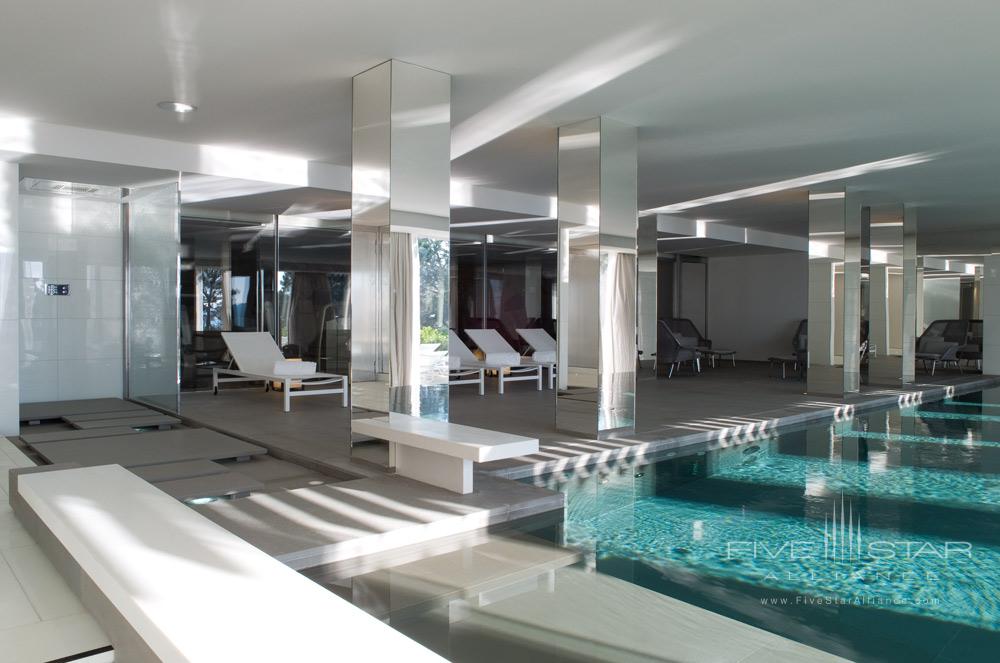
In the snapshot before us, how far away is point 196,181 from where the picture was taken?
27.5ft

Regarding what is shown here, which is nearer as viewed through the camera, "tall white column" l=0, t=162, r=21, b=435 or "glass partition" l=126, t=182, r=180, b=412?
"tall white column" l=0, t=162, r=21, b=435

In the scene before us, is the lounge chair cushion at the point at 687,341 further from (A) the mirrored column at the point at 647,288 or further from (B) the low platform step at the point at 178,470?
(B) the low platform step at the point at 178,470

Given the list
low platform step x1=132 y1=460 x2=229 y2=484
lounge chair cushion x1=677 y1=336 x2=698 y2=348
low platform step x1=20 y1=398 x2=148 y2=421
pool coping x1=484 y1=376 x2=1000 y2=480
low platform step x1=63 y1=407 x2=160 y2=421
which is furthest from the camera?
lounge chair cushion x1=677 y1=336 x2=698 y2=348

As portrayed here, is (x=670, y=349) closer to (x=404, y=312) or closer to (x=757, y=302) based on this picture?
(x=757, y=302)

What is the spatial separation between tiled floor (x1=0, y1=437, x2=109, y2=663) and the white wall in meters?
18.2

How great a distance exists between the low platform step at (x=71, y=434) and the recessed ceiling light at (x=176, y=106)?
3.10 meters

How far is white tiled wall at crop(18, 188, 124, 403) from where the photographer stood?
9.05 metres

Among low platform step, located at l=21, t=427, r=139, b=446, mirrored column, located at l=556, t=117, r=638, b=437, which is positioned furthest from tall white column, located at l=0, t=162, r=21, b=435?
mirrored column, located at l=556, t=117, r=638, b=437

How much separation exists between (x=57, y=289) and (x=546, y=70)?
720 centimetres

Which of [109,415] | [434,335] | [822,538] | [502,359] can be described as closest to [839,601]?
[822,538]

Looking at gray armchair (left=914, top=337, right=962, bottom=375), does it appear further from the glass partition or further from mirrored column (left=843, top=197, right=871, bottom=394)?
the glass partition

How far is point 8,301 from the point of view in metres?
7.15

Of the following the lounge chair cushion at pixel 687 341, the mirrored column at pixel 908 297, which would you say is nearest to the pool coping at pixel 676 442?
the mirrored column at pixel 908 297

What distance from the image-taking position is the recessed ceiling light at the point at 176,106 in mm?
6180
